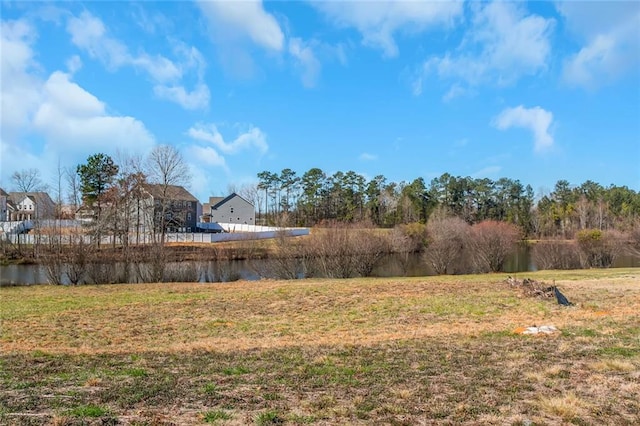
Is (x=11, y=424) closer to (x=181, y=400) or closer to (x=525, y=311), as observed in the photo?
(x=181, y=400)

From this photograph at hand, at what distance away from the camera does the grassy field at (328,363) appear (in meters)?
4.44

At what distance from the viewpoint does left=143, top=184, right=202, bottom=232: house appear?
43534 mm

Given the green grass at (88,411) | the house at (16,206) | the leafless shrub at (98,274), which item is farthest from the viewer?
the house at (16,206)

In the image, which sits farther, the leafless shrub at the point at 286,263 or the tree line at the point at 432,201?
the tree line at the point at 432,201

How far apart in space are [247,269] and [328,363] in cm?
2370

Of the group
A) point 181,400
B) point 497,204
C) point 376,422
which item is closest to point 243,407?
point 181,400

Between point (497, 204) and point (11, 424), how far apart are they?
3363 inches

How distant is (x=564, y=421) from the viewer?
4141 mm

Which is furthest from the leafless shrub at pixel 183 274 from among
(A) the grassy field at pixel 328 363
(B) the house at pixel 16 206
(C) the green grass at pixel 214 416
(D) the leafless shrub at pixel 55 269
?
(B) the house at pixel 16 206

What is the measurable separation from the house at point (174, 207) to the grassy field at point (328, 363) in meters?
30.4

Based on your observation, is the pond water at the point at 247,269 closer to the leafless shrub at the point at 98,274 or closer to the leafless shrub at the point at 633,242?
the leafless shrub at the point at 633,242

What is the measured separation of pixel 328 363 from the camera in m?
6.52

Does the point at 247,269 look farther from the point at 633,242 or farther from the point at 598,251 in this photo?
the point at 633,242

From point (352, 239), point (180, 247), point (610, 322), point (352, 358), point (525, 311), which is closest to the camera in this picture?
point (352, 358)
